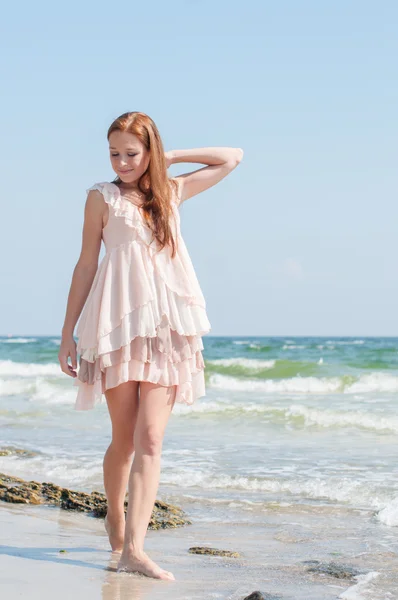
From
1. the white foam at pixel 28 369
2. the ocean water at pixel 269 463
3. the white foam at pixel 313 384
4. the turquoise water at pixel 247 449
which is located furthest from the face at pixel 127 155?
the white foam at pixel 28 369

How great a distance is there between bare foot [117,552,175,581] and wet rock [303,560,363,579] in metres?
0.74

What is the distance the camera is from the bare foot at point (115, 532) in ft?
12.4

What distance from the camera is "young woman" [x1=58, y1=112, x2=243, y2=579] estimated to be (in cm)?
341

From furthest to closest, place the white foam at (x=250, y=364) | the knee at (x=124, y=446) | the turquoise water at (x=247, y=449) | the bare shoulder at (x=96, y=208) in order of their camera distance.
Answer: the white foam at (x=250, y=364) → the turquoise water at (x=247, y=449) → the knee at (x=124, y=446) → the bare shoulder at (x=96, y=208)

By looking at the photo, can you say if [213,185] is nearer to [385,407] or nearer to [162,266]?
[162,266]

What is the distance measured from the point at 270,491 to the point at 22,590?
3227 millimetres

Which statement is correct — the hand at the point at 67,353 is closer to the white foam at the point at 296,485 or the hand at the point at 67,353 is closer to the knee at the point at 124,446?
the knee at the point at 124,446

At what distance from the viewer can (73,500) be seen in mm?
5348

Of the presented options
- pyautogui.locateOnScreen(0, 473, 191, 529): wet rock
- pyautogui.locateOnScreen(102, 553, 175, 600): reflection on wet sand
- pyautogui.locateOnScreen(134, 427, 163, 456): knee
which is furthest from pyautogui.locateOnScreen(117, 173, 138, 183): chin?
pyautogui.locateOnScreen(0, 473, 191, 529): wet rock

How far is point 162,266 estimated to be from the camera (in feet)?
11.4

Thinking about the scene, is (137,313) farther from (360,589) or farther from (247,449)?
(247,449)

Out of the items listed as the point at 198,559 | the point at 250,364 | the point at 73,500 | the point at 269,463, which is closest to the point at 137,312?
the point at 198,559

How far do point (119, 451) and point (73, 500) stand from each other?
1.86 meters

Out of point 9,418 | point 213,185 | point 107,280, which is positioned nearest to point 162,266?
point 107,280
